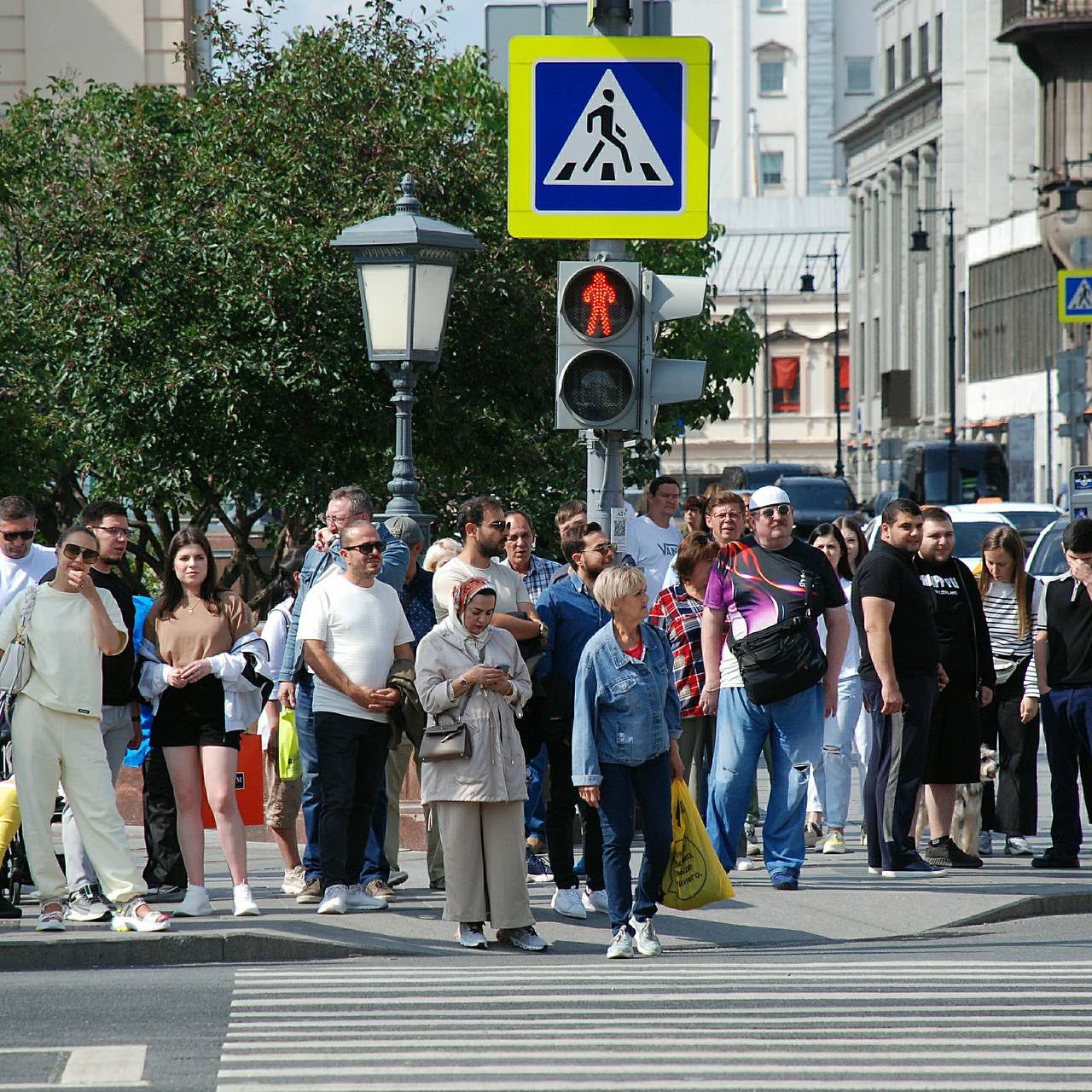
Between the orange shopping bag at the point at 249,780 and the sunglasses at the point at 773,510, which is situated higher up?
the sunglasses at the point at 773,510

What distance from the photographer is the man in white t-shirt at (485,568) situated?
10633 millimetres

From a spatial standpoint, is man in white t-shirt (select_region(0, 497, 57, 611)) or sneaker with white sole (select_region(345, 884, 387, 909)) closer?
sneaker with white sole (select_region(345, 884, 387, 909))

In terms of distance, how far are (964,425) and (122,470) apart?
2428 inches

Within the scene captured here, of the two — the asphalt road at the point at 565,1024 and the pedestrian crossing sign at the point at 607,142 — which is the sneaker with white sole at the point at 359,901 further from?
the pedestrian crossing sign at the point at 607,142

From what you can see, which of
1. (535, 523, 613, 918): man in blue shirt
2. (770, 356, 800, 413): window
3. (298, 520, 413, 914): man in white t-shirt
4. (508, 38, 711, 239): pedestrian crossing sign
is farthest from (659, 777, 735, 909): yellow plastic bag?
(770, 356, 800, 413): window

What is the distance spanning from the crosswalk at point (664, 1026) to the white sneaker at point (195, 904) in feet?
4.12

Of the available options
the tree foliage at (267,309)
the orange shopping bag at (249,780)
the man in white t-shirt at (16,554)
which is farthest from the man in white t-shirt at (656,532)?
the tree foliage at (267,309)

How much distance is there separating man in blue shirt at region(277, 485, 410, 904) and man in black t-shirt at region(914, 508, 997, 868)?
116 inches

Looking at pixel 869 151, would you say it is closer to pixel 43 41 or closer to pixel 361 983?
pixel 43 41

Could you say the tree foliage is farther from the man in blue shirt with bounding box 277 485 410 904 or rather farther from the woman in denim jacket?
the woman in denim jacket

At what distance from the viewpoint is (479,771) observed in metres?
9.53

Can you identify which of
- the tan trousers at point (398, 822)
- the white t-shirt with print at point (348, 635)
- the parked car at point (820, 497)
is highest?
the parked car at point (820, 497)

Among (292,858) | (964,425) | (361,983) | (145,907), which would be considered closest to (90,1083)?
(361,983)

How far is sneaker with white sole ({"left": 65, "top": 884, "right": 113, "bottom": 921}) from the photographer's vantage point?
33.0ft
